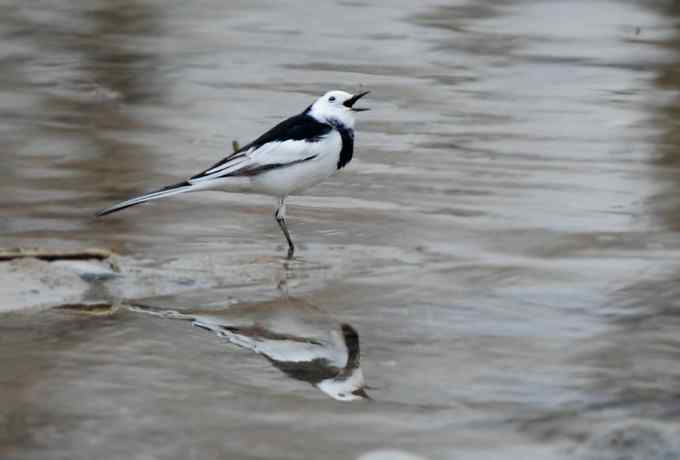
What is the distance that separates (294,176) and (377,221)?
745mm

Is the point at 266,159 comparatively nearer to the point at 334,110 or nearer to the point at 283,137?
the point at 283,137

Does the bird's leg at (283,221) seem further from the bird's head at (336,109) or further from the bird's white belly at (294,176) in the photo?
the bird's head at (336,109)

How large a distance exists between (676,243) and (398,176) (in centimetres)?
220

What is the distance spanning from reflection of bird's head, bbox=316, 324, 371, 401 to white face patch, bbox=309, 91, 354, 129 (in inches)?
88.2

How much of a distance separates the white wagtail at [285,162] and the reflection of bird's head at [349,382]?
1820 mm

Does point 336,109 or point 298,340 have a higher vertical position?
point 336,109

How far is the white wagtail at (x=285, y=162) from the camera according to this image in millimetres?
8312

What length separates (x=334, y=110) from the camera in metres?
8.62

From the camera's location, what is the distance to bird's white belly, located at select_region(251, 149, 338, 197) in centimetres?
837

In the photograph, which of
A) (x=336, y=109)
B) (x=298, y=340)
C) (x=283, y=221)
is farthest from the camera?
(x=336, y=109)

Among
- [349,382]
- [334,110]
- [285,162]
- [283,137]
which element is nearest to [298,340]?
[349,382]

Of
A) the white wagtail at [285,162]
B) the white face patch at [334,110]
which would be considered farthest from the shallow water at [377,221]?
the white face patch at [334,110]

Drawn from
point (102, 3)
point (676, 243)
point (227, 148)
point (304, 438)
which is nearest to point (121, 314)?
point (304, 438)

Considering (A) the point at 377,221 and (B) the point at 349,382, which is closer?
(B) the point at 349,382
